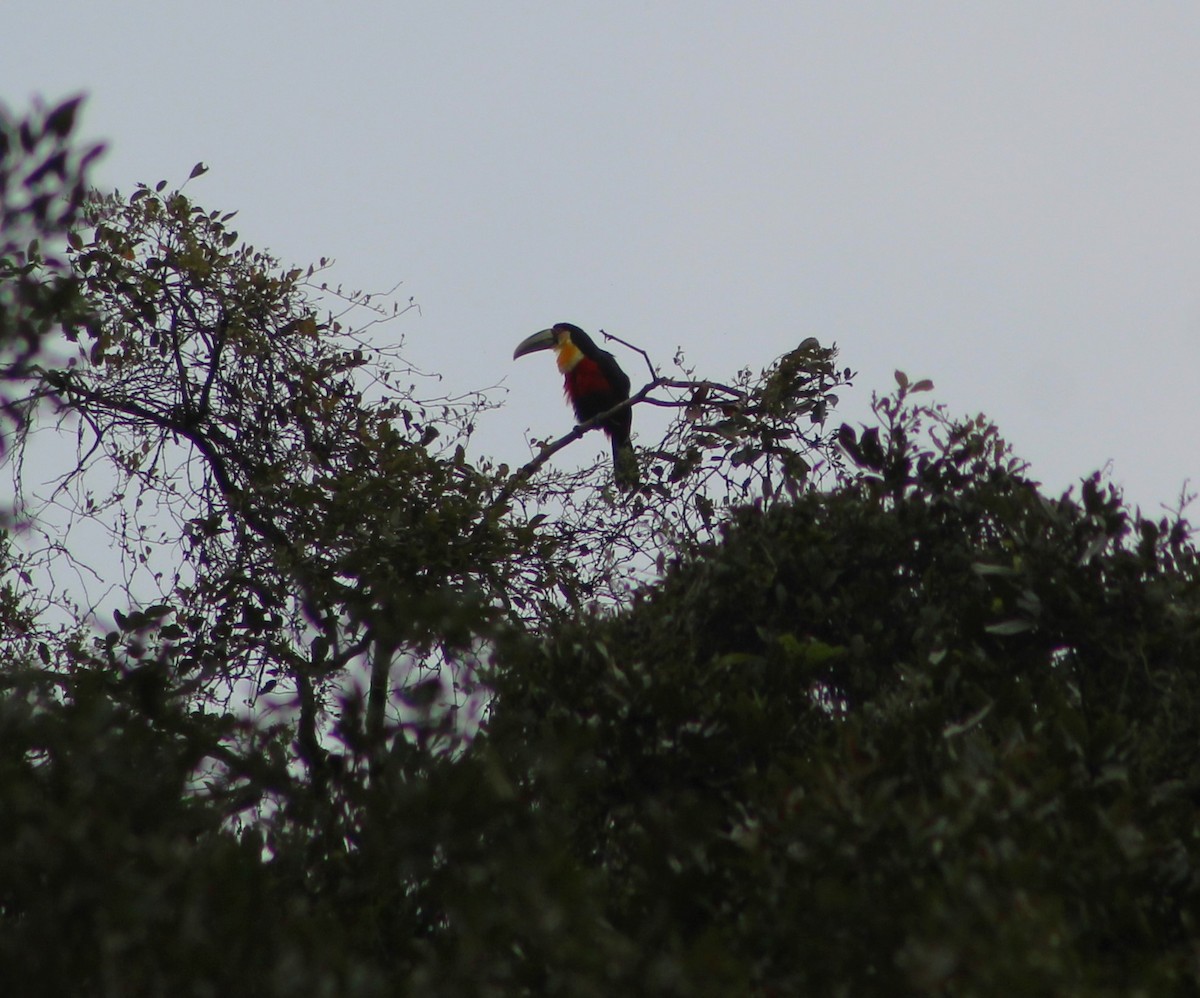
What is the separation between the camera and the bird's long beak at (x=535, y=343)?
12.4 metres

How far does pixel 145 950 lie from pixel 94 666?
307 centimetres

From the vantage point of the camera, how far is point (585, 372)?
12.2m

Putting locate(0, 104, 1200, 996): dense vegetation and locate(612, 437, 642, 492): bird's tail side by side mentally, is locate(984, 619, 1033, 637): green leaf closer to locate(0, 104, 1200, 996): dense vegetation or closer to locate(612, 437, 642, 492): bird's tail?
locate(0, 104, 1200, 996): dense vegetation

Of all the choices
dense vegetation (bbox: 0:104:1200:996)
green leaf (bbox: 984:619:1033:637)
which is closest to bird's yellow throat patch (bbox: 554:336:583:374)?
dense vegetation (bbox: 0:104:1200:996)

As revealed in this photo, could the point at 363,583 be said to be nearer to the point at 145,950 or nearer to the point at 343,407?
the point at 343,407

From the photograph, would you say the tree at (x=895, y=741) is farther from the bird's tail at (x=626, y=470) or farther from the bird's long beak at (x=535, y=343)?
the bird's long beak at (x=535, y=343)

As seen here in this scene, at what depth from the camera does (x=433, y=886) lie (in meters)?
3.50

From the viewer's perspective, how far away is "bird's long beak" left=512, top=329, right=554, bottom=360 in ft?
40.8

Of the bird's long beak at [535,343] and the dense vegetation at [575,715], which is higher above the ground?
the bird's long beak at [535,343]

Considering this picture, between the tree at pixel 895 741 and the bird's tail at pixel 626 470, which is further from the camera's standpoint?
the bird's tail at pixel 626 470

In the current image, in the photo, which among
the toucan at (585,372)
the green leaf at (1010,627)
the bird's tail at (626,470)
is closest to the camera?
the green leaf at (1010,627)

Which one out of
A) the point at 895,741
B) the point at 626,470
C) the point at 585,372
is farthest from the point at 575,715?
the point at 585,372

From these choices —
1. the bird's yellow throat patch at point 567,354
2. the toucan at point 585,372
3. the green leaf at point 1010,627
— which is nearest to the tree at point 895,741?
the green leaf at point 1010,627

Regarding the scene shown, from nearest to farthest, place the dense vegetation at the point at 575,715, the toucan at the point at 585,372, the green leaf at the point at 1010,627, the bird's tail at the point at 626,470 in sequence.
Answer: the dense vegetation at the point at 575,715 → the green leaf at the point at 1010,627 → the bird's tail at the point at 626,470 → the toucan at the point at 585,372
